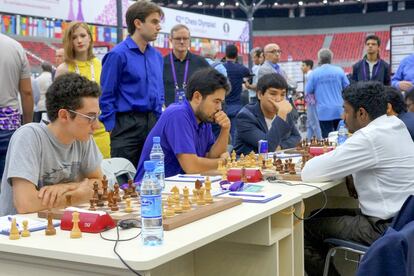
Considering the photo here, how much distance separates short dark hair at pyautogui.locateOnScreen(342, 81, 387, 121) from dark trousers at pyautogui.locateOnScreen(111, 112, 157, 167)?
1411mm

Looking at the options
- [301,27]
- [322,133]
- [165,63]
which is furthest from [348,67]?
[165,63]

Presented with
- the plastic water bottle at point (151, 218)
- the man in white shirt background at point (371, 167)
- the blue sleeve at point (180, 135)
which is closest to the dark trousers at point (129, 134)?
the blue sleeve at point (180, 135)

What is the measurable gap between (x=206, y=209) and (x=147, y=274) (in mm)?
504

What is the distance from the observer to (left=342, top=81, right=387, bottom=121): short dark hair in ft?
8.80

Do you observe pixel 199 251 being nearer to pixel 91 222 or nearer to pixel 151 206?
pixel 91 222

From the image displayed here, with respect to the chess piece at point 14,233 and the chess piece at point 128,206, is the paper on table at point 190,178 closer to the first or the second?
Answer: the chess piece at point 128,206

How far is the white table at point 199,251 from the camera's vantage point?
1.45 m

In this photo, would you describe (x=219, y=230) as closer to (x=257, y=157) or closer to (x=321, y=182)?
(x=321, y=182)

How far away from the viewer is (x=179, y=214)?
179 centimetres

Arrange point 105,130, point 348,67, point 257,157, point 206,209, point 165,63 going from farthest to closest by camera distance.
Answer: point 348,67, point 165,63, point 105,130, point 257,157, point 206,209

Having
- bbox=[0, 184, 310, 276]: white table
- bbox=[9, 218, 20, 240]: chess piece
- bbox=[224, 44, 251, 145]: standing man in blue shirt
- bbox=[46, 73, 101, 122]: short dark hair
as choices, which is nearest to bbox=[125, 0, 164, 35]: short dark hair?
bbox=[46, 73, 101, 122]: short dark hair

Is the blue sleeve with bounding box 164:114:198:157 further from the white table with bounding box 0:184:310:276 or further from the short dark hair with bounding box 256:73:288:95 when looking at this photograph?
the short dark hair with bounding box 256:73:288:95

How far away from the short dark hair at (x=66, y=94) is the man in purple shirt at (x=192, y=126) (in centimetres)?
69

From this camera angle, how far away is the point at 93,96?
2.26 metres
